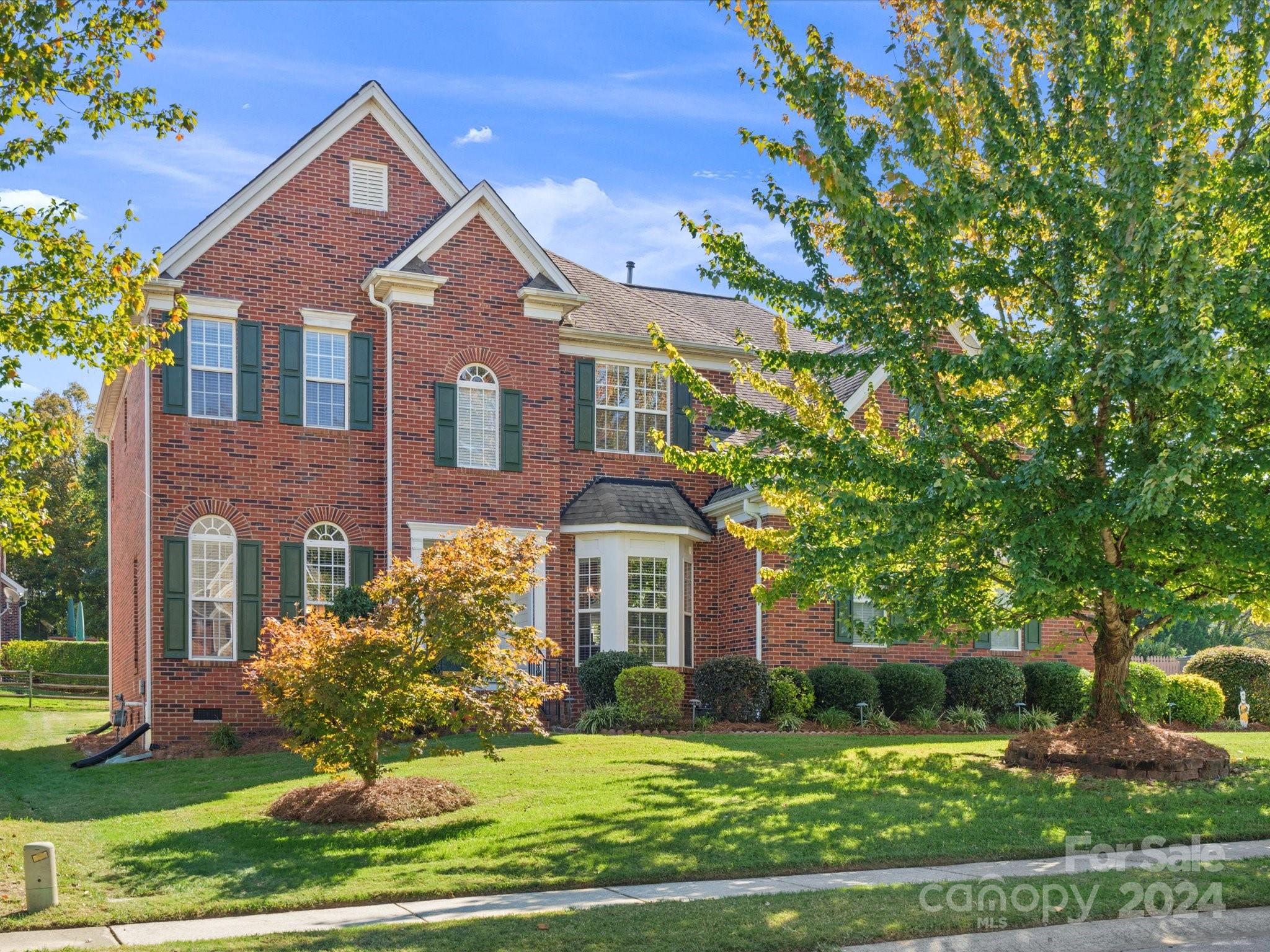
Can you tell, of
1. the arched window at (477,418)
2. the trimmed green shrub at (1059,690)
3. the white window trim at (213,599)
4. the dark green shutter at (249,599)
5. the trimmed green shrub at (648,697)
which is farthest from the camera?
the trimmed green shrub at (1059,690)

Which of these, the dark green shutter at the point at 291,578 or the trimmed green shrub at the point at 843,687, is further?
the trimmed green shrub at the point at 843,687

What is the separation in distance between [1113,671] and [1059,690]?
8.61 m

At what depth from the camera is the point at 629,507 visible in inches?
922

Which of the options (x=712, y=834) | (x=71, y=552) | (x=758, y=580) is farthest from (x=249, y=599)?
(x=71, y=552)

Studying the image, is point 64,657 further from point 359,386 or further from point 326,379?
point 359,386

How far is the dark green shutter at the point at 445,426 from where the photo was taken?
22219 millimetres

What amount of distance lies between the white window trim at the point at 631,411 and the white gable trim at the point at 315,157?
4.61 m

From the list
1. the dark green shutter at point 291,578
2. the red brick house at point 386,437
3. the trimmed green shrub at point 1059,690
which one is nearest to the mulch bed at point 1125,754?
the red brick house at point 386,437

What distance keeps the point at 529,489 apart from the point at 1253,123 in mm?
13362

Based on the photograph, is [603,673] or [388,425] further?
[388,425]

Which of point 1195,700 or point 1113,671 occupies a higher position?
point 1113,671

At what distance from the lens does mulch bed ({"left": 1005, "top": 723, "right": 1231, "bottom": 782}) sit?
14.6 m

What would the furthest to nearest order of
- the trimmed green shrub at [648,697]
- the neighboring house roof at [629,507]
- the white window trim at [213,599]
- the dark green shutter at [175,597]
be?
the neighboring house roof at [629,507]
the trimmed green shrub at [648,697]
the white window trim at [213,599]
the dark green shutter at [175,597]

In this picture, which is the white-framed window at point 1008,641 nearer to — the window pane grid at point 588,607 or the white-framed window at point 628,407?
the white-framed window at point 628,407
